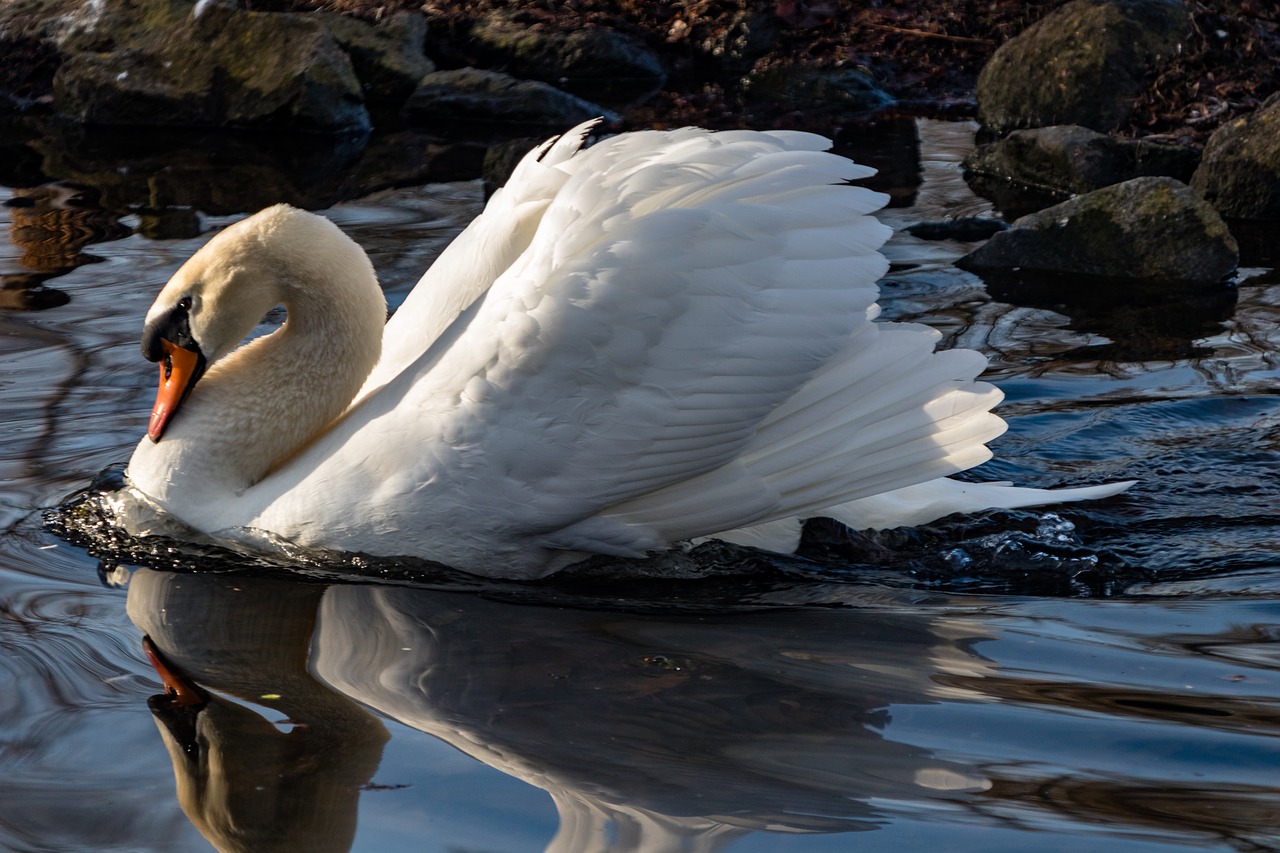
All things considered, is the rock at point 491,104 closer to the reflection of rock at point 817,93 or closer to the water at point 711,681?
the reflection of rock at point 817,93

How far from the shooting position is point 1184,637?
12.8 feet

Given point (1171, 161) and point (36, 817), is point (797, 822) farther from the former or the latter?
point (1171, 161)

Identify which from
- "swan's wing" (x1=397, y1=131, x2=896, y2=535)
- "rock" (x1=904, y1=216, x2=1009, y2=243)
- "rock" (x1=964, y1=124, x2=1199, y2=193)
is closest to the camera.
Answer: "swan's wing" (x1=397, y1=131, x2=896, y2=535)

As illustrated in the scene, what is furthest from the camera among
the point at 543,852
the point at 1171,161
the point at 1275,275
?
the point at 1171,161

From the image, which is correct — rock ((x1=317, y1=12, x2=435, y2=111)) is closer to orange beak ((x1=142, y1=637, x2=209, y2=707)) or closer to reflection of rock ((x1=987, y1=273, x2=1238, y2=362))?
reflection of rock ((x1=987, y1=273, x2=1238, y2=362))

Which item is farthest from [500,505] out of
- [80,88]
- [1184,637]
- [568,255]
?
[80,88]

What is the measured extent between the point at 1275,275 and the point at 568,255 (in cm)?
467

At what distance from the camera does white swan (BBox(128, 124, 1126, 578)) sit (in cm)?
414

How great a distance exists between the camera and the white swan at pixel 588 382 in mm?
→ 4137

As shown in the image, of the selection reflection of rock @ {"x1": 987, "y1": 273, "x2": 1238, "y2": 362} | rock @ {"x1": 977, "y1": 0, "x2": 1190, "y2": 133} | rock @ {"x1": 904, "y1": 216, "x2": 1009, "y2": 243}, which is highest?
rock @ {"x1": 977, "y1": 0, "x2": 1190, "y2": 133}

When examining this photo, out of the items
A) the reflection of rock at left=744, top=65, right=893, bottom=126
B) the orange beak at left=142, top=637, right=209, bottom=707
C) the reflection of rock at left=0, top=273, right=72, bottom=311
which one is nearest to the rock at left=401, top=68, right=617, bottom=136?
the reflection of rock at left=744, top=65, right=893, bottom=126

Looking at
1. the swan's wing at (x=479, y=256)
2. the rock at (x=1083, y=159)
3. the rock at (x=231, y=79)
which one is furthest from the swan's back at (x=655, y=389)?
the rock at (x=231, y=79)

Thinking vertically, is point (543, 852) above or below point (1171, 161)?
below

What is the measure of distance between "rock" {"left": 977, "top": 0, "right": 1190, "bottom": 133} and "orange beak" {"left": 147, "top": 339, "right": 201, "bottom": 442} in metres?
7.46
